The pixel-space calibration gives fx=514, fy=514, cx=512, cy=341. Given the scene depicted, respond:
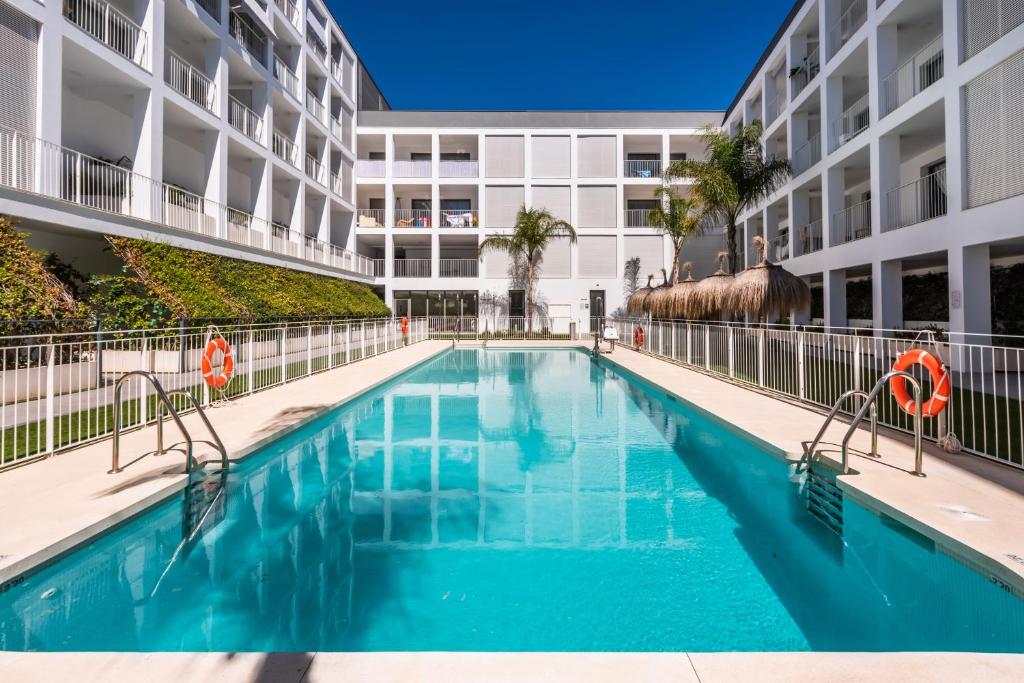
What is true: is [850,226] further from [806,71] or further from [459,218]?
[459,218]

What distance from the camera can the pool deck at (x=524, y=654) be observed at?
216 cm

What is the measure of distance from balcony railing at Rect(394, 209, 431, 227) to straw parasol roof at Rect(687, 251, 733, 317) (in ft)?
61.3

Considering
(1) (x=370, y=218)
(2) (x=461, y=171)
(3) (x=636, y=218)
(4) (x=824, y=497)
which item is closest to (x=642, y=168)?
(3) (x=636, y=218)

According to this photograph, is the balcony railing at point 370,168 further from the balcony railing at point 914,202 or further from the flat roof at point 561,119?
the balcony railing at point 914,202

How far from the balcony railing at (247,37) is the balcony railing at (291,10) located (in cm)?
216

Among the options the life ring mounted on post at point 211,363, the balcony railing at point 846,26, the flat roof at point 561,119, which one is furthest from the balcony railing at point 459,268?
the life ring mounted on post at point 211,363

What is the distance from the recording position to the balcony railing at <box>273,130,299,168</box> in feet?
71.7

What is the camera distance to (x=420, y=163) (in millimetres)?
29547

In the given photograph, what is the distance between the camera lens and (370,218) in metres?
30.4

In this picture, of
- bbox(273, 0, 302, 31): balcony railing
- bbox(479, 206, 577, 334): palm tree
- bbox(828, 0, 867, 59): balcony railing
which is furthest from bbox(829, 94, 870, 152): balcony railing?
bbox(273, 0, 302, 31): balcony railing

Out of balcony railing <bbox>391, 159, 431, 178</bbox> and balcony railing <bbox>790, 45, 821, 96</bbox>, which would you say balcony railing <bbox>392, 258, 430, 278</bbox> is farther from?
balcony railing <bbox>790, 45, 821, 96</bbox>

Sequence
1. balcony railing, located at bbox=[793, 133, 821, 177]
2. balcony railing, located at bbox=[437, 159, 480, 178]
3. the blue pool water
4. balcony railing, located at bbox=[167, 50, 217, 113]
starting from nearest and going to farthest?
the blue pool water, balcony railing, located at bbox=[167, 50, 217, 113], balcony railing, located at bbox=[793, 133, 821, 177], balcony railing, located at bbox=[437, 159, 480, 178]

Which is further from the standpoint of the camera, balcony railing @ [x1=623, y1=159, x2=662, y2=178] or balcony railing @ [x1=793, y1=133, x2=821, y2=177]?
balcony railing @ [x1=623, y1=159, x2=662, y2=178]

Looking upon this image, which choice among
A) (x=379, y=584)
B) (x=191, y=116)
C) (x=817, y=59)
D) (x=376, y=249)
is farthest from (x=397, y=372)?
(x=376, y=249)
